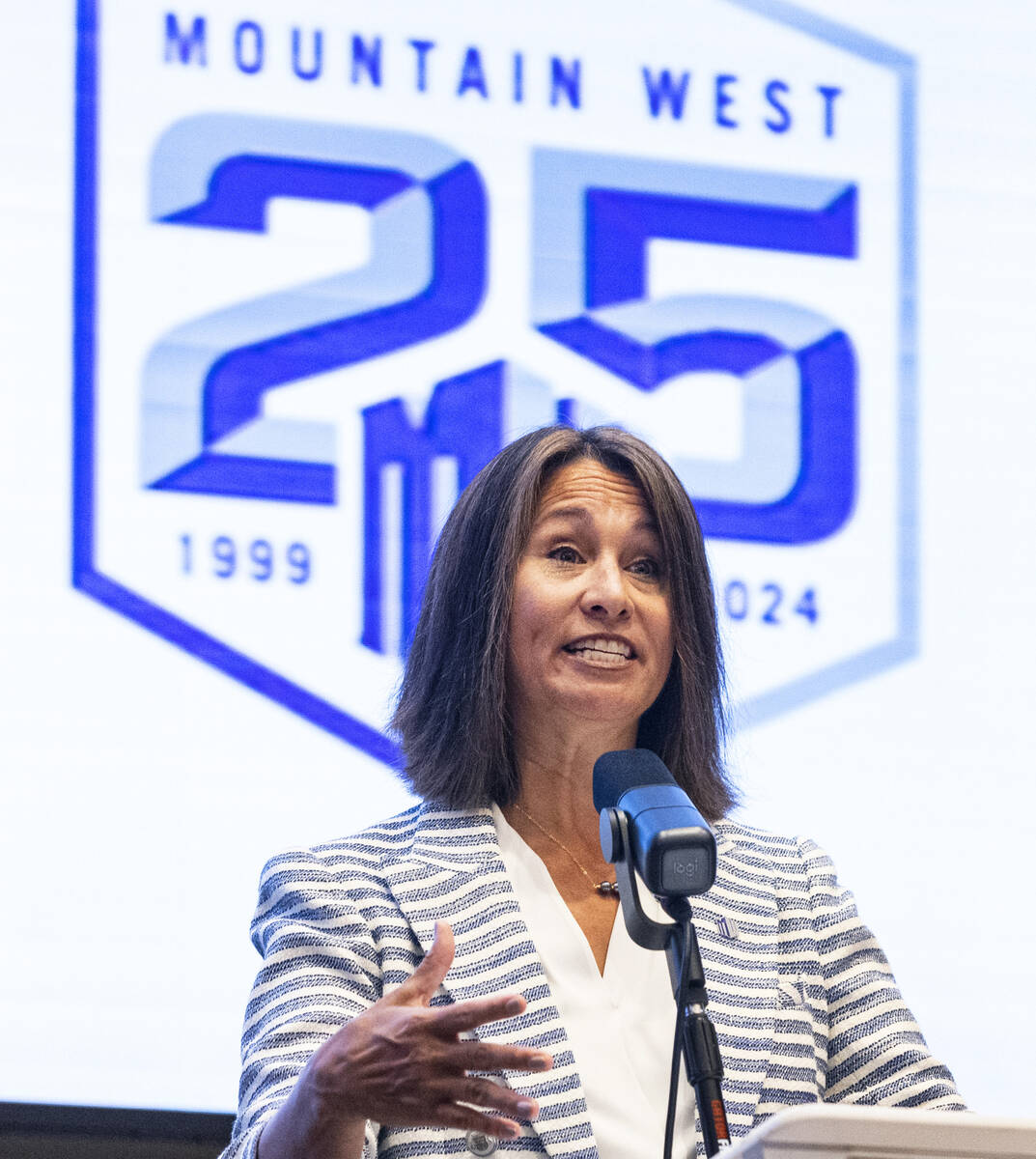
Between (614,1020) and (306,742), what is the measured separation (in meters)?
0.83

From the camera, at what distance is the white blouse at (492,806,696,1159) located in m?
1.96

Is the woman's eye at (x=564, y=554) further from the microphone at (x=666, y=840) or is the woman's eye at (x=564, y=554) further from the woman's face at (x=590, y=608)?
the microphone at (x=666, y=840)

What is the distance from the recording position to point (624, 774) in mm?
1790

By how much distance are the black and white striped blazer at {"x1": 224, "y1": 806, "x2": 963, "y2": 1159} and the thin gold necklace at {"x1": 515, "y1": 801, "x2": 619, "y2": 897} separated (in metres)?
0.09

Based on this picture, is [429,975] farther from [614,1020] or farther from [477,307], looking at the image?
[477,307]

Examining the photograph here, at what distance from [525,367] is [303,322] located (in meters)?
0.39

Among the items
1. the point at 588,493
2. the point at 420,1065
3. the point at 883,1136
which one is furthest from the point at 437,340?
the point at 883,1136

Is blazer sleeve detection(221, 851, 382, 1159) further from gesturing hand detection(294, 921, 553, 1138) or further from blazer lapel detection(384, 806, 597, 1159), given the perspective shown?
gesturing hand detection(294, 921, 553, 1138)

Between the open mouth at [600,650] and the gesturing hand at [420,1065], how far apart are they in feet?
2.32

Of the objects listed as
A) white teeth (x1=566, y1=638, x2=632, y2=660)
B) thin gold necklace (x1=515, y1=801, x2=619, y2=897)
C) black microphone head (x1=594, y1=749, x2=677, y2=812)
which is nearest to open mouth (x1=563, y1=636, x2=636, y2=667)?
white teeth (x1=566, y1=638, x2=632, y2=660)

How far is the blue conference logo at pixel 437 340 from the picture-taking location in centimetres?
273

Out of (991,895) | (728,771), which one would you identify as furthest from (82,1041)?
(991,895)

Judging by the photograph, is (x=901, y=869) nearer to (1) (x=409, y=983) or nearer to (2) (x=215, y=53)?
(1) (x=409, y=983)

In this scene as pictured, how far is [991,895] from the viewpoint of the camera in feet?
9.54
